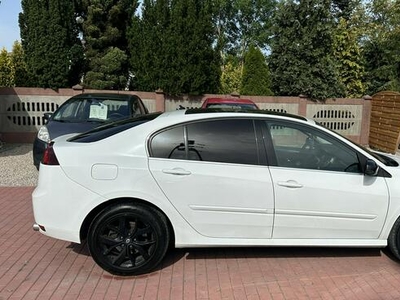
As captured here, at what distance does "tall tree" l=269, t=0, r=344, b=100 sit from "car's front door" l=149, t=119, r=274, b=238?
10486mm

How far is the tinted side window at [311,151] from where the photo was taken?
3779 millimetres

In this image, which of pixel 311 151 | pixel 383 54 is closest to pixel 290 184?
pixel 311 151

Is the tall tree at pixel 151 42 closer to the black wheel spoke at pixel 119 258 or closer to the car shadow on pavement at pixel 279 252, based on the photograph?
the car shadow on pavement at pixel 279 252

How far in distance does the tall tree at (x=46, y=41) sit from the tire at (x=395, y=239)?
10905mm

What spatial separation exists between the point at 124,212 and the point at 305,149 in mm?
1878

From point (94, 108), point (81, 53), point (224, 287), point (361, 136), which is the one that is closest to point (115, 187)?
point (224, 287)

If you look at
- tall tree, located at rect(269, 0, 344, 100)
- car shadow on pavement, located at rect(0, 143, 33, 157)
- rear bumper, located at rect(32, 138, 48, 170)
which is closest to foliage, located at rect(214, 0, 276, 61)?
tall tree, located at rect(269, 0, 344, 100)

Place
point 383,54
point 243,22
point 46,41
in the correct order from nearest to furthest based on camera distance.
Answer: point 46,41 → point 383,54 → point 243,22

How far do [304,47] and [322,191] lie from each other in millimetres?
11186

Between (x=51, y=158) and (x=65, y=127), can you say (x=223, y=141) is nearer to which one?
(x=51, y=158)

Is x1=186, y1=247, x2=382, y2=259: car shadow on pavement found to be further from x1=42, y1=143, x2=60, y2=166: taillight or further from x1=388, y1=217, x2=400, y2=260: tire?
x1=42, y1=143, x2=60, y2=166: taillight

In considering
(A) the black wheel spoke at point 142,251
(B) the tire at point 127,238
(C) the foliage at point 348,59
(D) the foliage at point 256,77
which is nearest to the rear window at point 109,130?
(B) the tire at point 127,238

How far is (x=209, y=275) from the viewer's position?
3.67m

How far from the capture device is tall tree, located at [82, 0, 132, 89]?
13.2 metres
